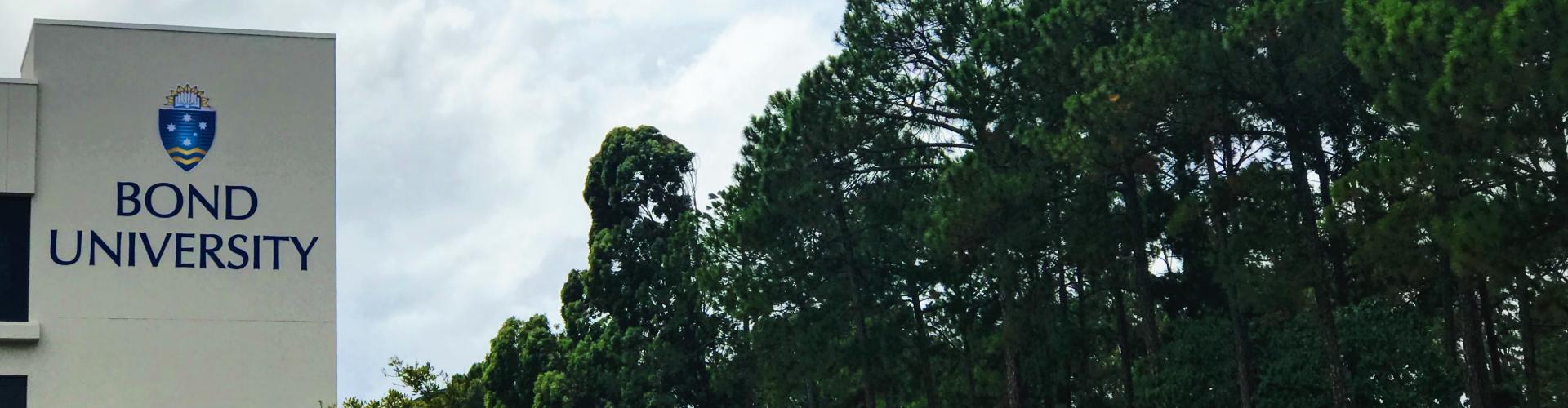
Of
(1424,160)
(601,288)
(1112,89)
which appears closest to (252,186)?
(1112,89)

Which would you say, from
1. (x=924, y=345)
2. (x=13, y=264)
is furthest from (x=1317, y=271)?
(x=13, y=264)

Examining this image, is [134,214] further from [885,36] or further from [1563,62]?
[1563,62]

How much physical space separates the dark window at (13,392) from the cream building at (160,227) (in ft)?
0.04

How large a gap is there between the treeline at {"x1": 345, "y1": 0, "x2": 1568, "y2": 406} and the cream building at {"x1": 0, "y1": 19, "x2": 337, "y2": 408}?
1782mm

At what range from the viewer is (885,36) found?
2870cm

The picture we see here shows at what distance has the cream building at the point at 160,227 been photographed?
69.2 ft

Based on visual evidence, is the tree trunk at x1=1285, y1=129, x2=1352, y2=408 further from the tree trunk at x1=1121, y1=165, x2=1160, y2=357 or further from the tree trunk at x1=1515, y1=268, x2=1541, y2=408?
the tree trunk at x1=1121, y1=165, x2=1160, y2=357

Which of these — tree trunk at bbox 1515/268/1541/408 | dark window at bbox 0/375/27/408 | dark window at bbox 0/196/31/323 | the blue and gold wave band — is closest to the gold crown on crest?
the blue and gold wave band

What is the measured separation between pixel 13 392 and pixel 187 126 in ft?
10.8

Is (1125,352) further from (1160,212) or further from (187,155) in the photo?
(187,155)

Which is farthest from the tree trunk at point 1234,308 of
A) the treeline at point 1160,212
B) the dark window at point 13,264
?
the dark window at point 13,264

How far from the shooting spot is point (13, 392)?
20984mm

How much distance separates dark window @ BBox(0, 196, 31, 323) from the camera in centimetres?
2098

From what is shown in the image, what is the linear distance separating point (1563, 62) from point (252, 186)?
13.2 meters
